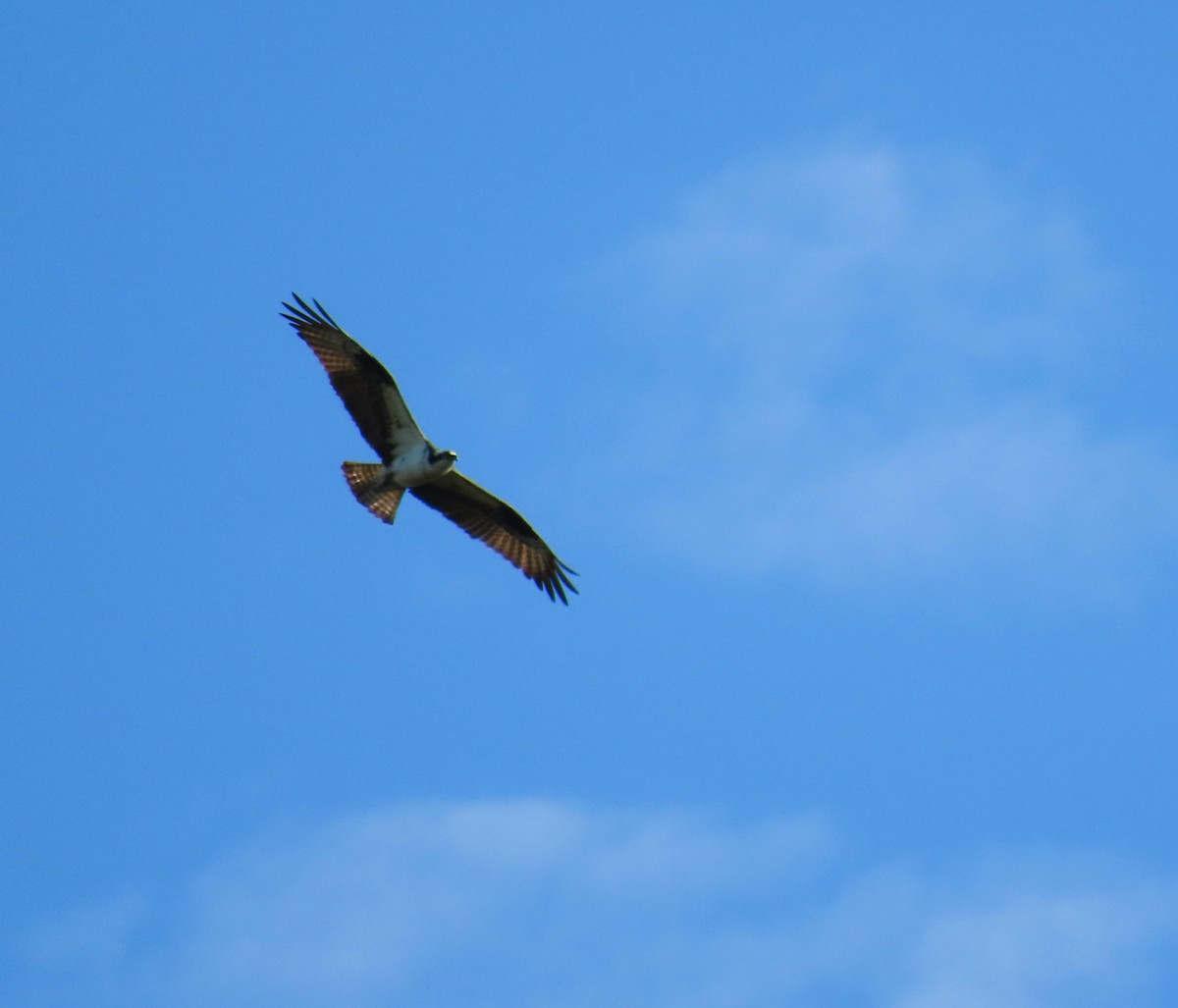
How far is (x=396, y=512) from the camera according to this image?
22078 mm

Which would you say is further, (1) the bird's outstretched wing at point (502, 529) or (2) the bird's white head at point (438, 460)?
(1) the bird's outstretched wing at point (502, 529)

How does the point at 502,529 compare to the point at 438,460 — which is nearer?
the point at 438,460

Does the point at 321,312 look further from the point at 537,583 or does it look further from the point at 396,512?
the point at 537,583

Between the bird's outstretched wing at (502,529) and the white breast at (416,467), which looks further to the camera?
the bird's outstretched wing at (502,529)

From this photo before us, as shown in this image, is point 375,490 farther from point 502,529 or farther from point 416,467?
point 502,529

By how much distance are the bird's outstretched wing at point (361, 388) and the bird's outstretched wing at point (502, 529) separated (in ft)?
3.06

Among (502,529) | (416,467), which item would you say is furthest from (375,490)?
(502,529)

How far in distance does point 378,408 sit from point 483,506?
1.82 meters

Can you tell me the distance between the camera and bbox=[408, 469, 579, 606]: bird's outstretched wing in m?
22.9

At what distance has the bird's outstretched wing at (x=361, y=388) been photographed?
71.8 ft

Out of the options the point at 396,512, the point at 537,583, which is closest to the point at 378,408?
Answer: the point at 396,512

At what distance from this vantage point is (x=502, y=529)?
76.1 feet

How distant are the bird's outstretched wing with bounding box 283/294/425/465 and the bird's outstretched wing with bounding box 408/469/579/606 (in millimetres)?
933

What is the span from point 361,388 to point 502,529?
7.90ft
